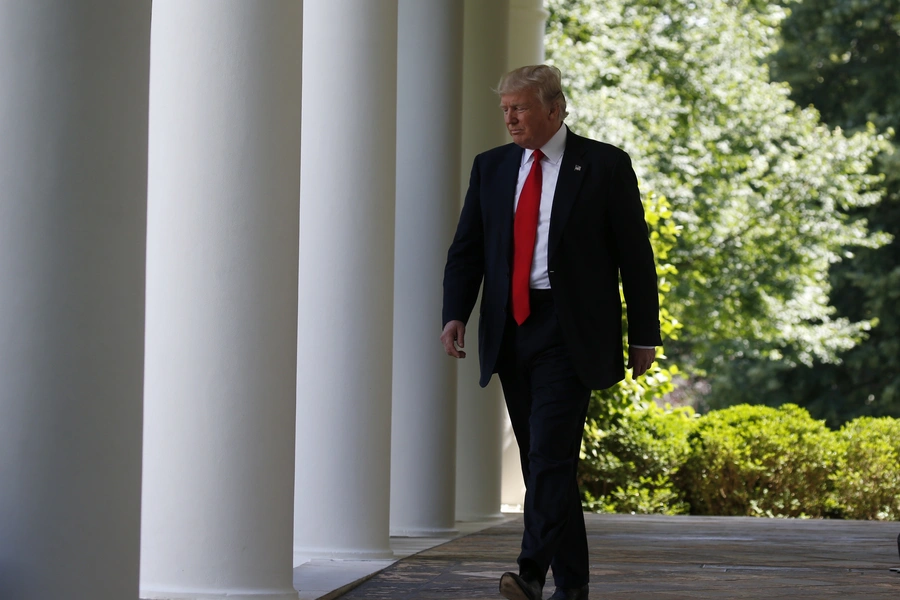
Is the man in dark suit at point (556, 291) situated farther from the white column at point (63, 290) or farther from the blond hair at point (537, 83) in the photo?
the white column at point (63, 290)

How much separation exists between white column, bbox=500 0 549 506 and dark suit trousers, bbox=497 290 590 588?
261 inches

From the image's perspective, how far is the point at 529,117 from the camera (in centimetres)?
525

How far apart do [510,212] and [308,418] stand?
6.42 ft

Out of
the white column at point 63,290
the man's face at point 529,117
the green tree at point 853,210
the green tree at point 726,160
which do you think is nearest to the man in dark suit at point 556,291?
the man's face at point 529,117

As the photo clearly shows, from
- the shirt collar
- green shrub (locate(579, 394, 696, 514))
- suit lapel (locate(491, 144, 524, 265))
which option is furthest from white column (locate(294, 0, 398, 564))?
green shrub (locate(579, 394, 696, 514))

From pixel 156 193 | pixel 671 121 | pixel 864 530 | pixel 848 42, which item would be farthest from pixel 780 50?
pixel 156 193

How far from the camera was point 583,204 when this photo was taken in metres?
5.25

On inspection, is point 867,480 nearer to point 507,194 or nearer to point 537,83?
point 507,194

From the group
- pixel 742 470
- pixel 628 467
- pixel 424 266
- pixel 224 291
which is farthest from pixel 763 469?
pixel 224 291

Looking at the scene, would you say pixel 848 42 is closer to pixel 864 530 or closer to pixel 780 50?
pixel 780 50

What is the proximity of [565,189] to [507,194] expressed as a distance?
0.26m

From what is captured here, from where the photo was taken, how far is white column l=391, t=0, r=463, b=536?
8.48 metres

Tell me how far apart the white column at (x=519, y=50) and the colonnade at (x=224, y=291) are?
1.92 meters

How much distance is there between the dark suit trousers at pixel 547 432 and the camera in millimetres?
5047
